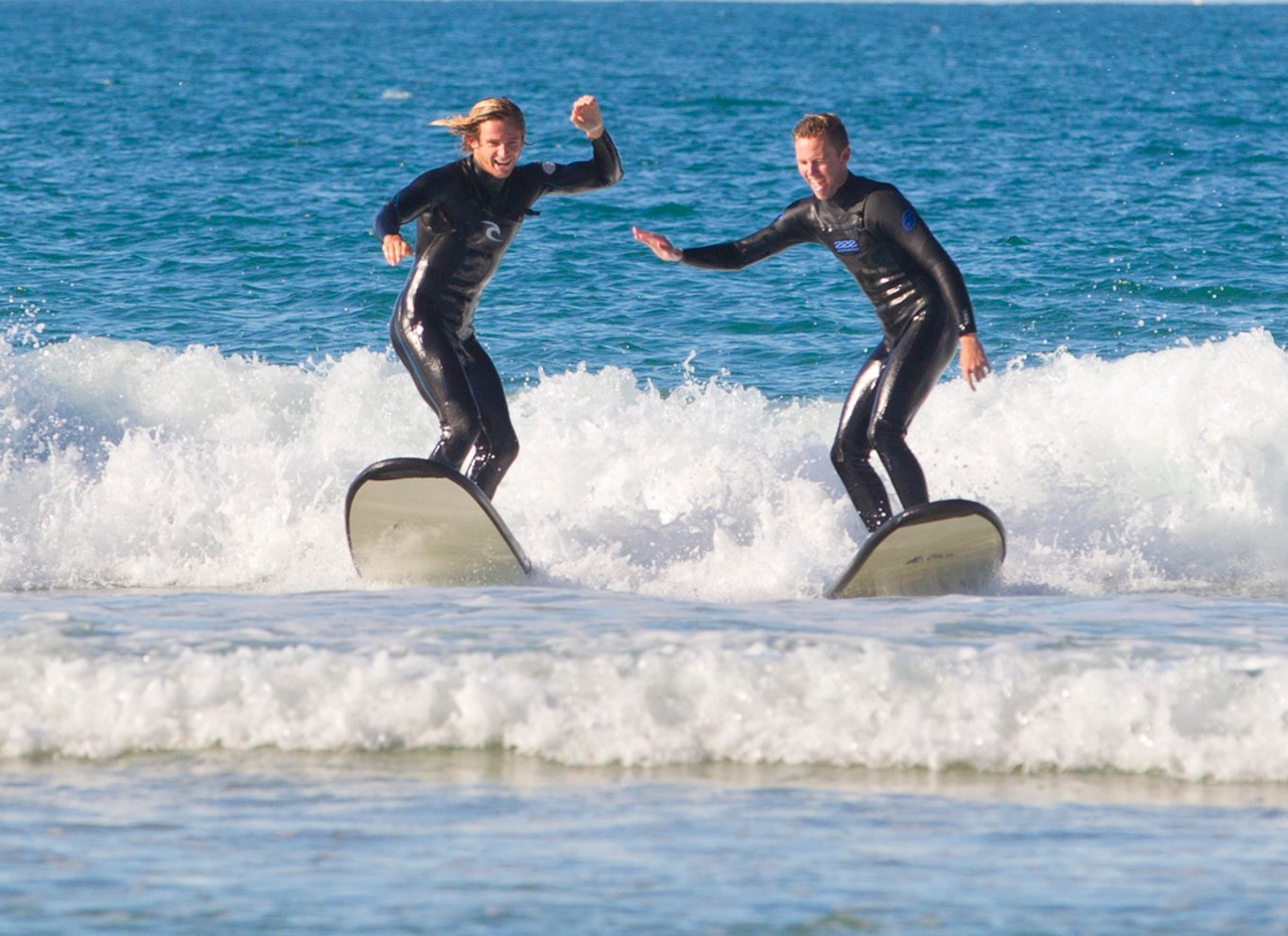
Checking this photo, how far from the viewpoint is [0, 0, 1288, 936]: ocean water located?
15.6 ft

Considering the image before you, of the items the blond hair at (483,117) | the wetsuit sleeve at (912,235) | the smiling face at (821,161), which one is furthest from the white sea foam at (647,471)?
the blond hair at (483,117)

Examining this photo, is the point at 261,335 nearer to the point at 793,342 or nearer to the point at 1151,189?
the point at 793,342

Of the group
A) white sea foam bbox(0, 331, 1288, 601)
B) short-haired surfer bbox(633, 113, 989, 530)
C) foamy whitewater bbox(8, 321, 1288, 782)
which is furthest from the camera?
white sea foam bbox(0, 331, 1288, 601)

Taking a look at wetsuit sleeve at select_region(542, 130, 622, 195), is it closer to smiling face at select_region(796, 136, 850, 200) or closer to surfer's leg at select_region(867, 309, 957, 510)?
smiling face at select_region(796, 136, 850, 200)

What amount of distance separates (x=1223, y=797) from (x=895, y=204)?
3058 mm

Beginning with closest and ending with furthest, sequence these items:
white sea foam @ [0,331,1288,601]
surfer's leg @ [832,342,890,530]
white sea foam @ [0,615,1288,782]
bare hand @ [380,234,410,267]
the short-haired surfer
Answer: white sea foam @ [0,615,1288,782], bare hand @ [380,234,410,267], the short-haired surfer, surfer's leg @ [832,342,890,530], white sea foam @ [0,331,1288,601]

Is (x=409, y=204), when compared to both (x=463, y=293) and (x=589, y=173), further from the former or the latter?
(x=589, y=173)

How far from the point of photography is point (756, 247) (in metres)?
7.79

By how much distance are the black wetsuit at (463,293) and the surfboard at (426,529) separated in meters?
0.21

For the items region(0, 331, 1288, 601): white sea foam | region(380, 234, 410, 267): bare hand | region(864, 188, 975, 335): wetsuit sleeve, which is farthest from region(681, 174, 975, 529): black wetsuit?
region(380, 234, 410, 267): bare hand

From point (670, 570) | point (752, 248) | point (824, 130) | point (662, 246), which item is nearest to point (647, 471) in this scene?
point (670, 570)

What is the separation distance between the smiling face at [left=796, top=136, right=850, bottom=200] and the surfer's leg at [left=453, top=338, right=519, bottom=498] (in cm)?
169

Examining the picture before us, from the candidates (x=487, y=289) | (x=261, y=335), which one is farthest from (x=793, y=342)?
(x=261, y=335)

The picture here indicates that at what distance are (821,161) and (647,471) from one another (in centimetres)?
302
